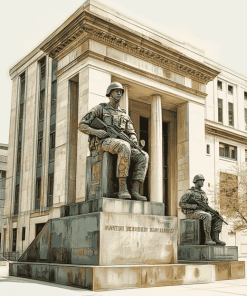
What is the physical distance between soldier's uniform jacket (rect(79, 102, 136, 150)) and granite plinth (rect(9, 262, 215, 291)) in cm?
314

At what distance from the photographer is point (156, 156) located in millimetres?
31469

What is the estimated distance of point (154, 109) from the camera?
32.6 m

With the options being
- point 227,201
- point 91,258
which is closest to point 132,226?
point 91,258

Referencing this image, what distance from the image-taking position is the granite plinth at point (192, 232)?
1262 centimetres

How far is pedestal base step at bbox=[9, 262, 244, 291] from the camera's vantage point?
7.63 metres

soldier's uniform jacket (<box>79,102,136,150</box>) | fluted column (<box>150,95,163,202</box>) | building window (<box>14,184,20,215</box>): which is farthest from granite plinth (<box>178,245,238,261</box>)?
building window (<box>14,184,20,215</box>)

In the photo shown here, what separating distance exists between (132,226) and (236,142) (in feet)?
131

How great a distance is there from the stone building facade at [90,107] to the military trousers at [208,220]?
14039 mm

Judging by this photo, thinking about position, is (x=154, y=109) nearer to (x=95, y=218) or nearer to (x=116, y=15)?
(x=116, y=15)

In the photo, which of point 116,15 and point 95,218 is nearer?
point 95,218

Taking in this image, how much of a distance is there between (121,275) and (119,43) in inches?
926

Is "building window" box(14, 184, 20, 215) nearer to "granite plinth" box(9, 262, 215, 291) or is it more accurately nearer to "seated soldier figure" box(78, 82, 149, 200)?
"granite plinth" box(9, 262, 215, 291)

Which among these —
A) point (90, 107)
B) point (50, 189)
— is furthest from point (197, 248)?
point (50, 189)

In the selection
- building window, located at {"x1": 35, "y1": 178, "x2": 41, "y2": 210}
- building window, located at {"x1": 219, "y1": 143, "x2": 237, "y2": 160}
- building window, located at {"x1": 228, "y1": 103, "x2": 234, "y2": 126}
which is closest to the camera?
building window, located at {"x1": 35, "y1": 178, "x2": 41, "y2": 210}
